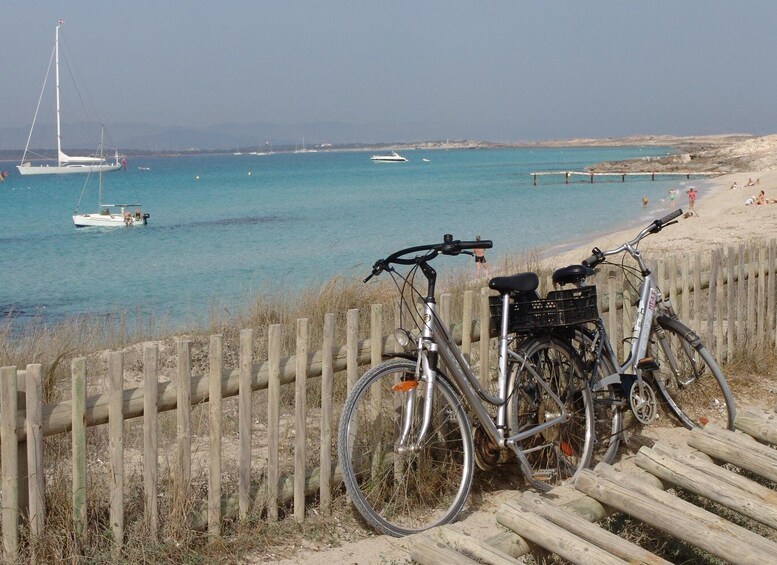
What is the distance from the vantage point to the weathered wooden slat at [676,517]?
3.77 m

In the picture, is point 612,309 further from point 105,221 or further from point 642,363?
point 105,221

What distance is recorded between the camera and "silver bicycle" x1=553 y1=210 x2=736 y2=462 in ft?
18.7

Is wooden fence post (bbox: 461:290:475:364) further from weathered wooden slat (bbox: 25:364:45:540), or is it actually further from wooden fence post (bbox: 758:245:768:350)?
wooden fence post (bbox: 758:245:768:350)

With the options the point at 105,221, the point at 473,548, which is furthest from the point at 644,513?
the point at 105,221

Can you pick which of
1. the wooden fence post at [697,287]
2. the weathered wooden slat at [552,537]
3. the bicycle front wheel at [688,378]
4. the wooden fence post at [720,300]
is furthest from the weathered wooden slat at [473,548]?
the wooden fence post at [720,300]

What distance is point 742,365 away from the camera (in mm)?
8023

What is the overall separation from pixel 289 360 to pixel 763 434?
273cm

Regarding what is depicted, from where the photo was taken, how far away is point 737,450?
15.8ft

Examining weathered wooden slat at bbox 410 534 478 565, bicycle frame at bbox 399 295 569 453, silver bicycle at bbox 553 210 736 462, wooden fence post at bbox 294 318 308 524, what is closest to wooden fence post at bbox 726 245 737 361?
silver bicycle at bbox 553 210 736 462

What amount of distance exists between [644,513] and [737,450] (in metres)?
0.96

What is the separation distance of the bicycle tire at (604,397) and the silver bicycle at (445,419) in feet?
0.51

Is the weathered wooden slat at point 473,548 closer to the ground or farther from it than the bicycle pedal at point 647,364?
closer to the ground

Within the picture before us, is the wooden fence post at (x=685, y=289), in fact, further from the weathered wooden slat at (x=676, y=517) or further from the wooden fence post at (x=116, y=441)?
the wooden fence post at (x=116, y=441)

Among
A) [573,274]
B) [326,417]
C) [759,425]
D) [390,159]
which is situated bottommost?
[390,159]
